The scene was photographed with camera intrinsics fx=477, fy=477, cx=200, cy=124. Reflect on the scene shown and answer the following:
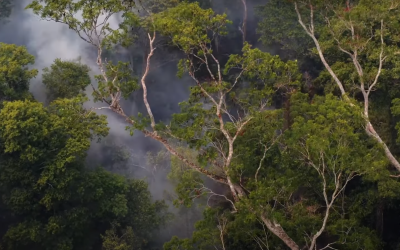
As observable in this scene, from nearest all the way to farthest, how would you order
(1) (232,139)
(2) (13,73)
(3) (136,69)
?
1. (1) (232,139)
2. (2) (13,73)
3. (3) (136,69)

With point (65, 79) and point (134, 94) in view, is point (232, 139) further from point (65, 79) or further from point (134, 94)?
point (134, 94)

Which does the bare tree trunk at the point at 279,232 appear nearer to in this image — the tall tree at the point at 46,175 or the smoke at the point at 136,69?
the tall tree at the point at 46,175

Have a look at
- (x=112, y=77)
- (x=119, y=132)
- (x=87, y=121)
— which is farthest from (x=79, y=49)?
(x=112, y=77)

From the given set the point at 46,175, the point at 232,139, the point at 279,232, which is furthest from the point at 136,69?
the point at 279,232

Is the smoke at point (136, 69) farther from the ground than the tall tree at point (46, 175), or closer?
farther from the ground

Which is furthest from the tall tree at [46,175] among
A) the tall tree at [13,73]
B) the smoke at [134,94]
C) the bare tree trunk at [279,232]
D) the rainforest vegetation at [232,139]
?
the bare tree trunk at [279,232]

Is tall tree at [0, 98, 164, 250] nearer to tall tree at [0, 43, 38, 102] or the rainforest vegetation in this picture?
the rainforest vegetation

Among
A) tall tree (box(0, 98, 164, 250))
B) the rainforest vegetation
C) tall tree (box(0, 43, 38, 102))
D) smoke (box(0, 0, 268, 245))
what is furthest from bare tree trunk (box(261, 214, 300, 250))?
smoke (box(0, 0, 268, 245))

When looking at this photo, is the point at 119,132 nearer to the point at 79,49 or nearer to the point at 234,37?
the point at 79,49

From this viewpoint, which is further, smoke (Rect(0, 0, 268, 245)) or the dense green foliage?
smoke (Rect(0, 0, 268, 245))
